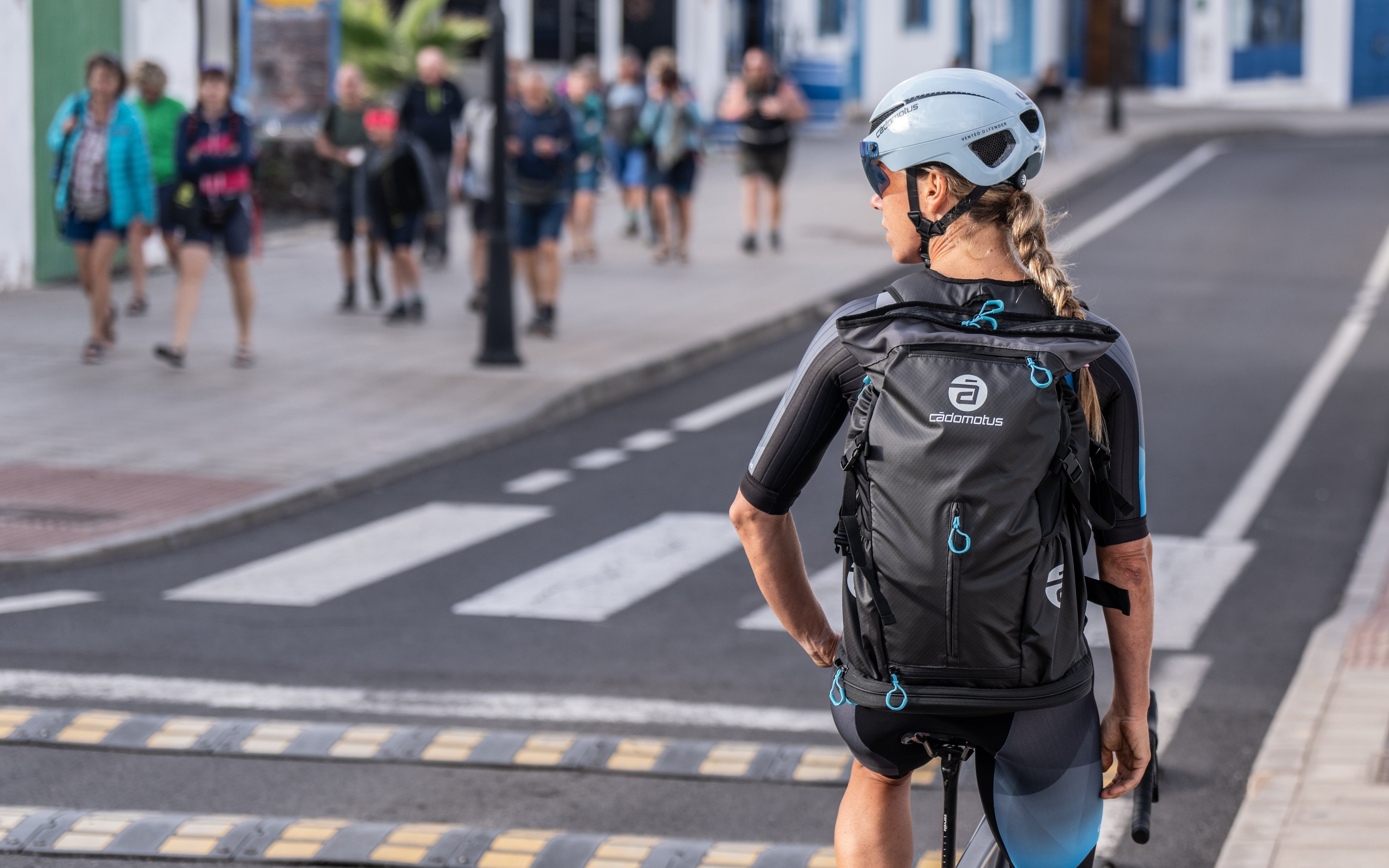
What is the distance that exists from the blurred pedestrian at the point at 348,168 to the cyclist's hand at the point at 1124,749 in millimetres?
12977

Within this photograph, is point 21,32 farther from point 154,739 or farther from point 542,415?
point 154,739

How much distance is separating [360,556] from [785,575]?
574 centimetres

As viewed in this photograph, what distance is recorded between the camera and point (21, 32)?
54.8 ft

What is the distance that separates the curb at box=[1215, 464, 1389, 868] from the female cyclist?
6.57ft

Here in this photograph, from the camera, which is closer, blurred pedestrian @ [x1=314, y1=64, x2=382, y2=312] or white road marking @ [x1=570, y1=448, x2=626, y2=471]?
white road marking @ [x1=570, y1=448, x2=626, y2=471]

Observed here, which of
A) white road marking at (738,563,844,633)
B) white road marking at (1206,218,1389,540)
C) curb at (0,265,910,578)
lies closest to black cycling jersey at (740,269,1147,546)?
white road marking at (738,563,844,633)

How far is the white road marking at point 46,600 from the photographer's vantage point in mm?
7637

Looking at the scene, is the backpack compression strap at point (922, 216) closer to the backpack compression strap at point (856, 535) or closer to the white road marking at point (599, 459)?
the backpack compression strap at point (856, 535)

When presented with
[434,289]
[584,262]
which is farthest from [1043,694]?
[584,262]

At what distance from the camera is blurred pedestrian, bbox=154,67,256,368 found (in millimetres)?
12578

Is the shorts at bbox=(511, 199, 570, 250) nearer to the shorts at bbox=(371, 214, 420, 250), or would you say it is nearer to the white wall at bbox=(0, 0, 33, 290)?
the shorts at bbox=(371, 214, 420, 250)

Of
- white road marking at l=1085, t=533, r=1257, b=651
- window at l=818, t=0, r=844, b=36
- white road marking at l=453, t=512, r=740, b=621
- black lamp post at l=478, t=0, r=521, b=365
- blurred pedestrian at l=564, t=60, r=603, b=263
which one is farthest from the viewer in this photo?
window at l=818, t=0, r=844, b=36

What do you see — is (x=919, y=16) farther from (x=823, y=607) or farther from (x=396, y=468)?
(x=823, y=607)

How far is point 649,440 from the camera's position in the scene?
11.7 metres
